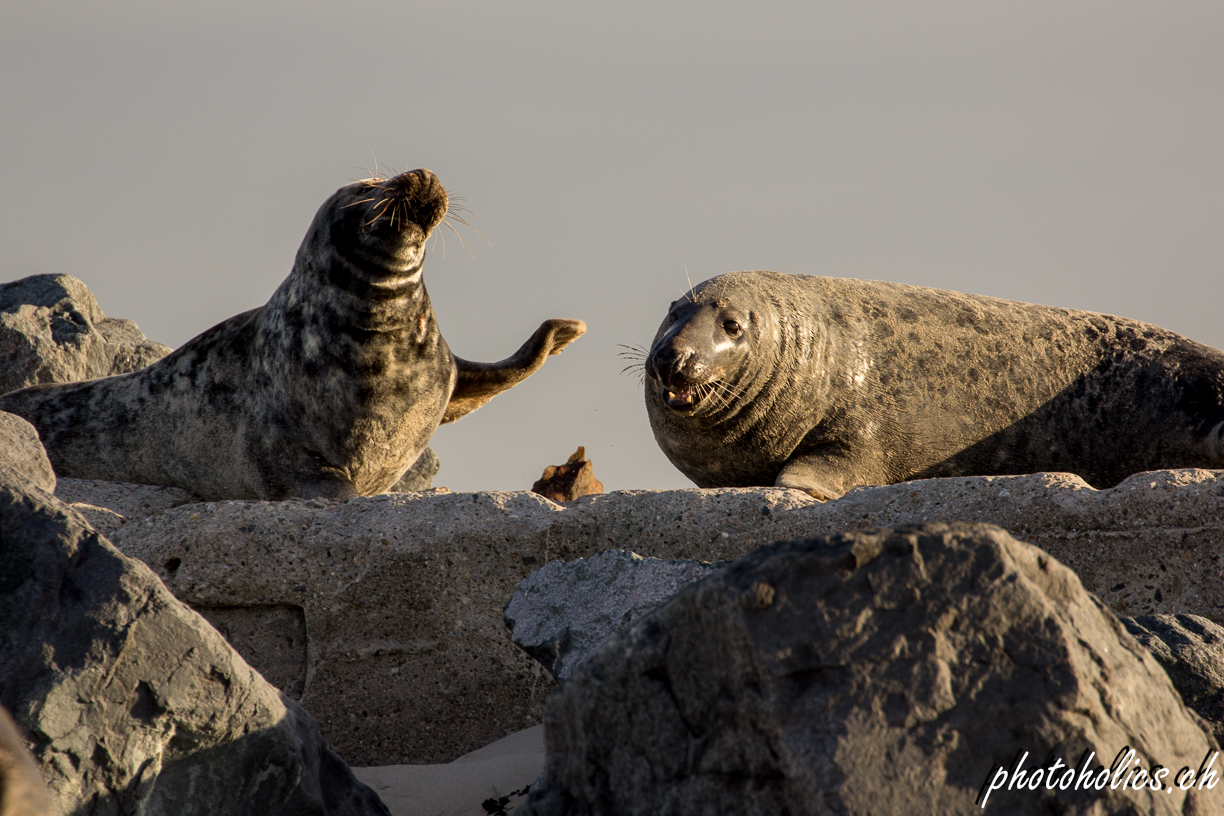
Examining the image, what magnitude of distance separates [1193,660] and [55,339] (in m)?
7.46

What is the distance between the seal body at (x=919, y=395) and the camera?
595 centimetres

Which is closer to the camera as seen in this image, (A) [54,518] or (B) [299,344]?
(A) [54,518]

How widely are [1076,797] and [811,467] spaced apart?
161 inches

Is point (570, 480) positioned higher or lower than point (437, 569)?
lower

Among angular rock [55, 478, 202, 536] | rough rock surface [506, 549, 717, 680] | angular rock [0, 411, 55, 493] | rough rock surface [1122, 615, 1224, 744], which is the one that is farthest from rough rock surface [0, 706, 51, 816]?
angular rock [55, 478, 202, 536]

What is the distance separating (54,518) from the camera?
2412mm

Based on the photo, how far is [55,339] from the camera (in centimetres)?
794

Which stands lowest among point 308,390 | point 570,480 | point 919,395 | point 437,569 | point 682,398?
point 570,480

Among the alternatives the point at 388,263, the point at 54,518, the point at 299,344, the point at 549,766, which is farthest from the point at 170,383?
the point at 549,766

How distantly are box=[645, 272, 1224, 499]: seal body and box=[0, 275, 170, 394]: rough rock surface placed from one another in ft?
14.2

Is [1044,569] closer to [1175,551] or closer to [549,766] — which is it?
[549,766]

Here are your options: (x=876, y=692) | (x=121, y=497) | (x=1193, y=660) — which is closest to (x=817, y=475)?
(x=1193, y=660)

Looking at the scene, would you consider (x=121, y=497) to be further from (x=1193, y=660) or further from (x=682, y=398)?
(x=1193, y=660)

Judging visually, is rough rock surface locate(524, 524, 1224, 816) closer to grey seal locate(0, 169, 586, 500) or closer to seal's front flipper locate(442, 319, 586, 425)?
grey seal locate(0, 169, 586, 500)
